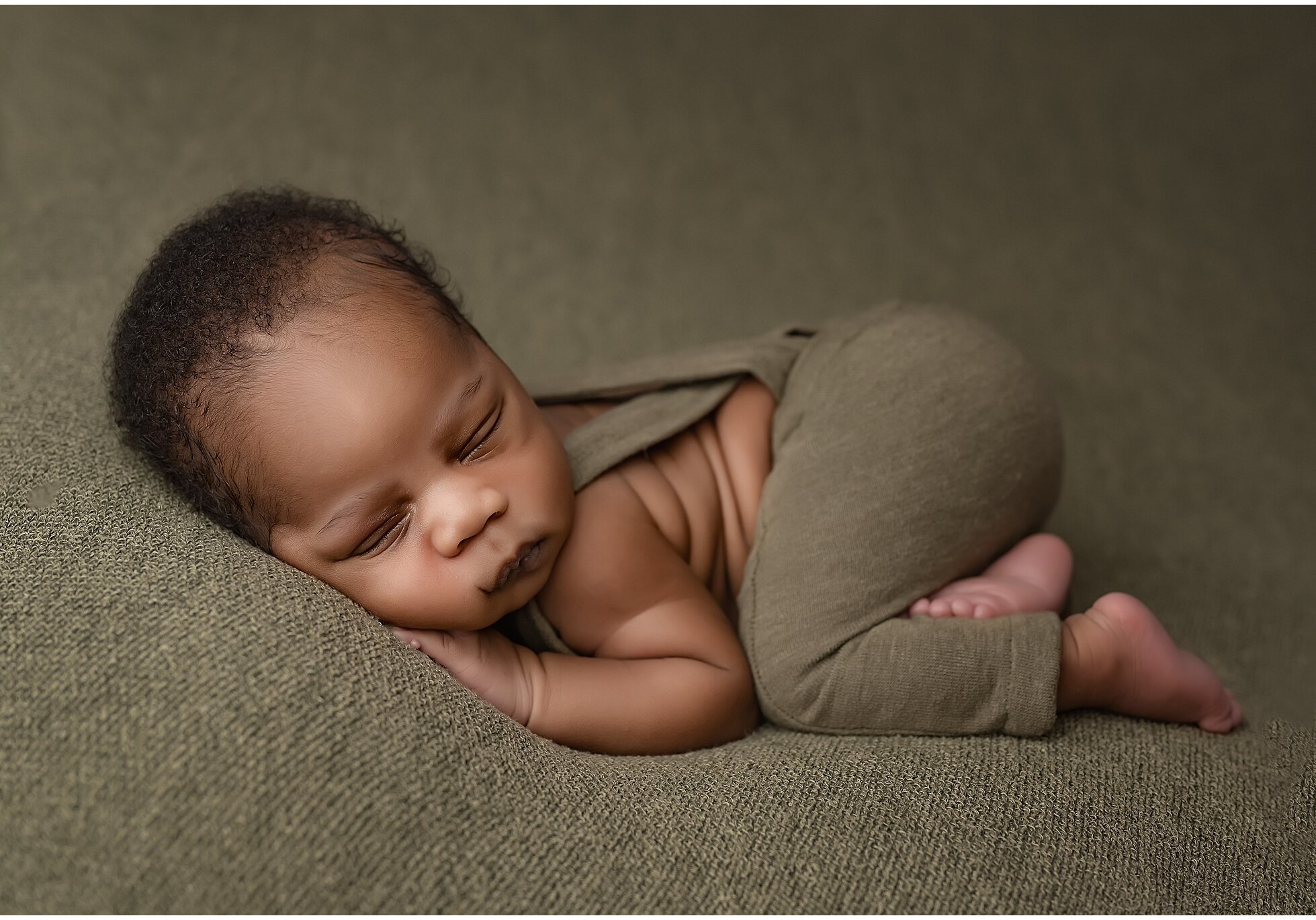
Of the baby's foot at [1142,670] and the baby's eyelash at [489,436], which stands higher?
the baby's eyelash at [489,436]

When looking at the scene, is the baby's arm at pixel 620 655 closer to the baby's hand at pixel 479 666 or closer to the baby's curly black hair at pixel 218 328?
the baby's hand at pixel 479 666

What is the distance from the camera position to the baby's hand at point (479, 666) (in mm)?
998

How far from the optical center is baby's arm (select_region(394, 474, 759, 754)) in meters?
1.02

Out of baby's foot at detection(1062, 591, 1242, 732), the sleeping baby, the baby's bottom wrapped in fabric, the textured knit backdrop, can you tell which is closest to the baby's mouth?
the sleeping baby

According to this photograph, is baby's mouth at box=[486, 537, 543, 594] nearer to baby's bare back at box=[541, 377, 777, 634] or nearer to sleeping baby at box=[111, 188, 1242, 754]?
sleeping baby at box=[111, 188, 1242, 754]

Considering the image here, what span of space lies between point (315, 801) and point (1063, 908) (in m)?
0.58

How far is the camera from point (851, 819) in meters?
0.90

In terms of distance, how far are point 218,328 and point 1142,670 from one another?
94 cm

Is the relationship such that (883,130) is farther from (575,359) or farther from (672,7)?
(575,359)

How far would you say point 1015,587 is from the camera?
48.0 inches

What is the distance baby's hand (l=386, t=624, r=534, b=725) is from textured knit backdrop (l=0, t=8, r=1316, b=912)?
0.09 m

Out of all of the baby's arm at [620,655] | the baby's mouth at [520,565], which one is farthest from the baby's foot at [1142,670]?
the baby's mouth at [520,565]

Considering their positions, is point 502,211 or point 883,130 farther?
point 883,130

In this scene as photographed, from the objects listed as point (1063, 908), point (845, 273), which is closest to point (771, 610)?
point (1063, 908)
